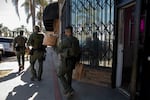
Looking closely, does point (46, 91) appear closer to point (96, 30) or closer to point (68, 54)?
point (68, 54)

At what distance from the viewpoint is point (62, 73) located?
7.15 m

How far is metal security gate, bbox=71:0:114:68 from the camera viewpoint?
8.38 metres

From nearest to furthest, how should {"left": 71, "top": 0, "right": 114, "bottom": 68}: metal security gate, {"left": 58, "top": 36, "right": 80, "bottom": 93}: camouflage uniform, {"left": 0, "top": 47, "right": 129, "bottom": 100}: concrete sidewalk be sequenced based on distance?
{"left": 58, "top": 36, "right": 80, "bottom": 93}: camouflage uniform < {"left": 0, "top": 47, "right": 129, "bottom": 100}: concrete sidewalk < {"left": 71, "top": 0, "right": 114, "bottom": 68}: metal security gate

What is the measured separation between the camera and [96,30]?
9102 mm

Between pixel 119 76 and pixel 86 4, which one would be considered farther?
pixel 86 4

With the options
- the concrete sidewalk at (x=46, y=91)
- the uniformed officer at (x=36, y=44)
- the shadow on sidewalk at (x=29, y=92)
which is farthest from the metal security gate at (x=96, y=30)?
the shadow on sidewalk at (x=29, y=92)

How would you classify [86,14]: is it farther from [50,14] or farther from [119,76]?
[50,14]

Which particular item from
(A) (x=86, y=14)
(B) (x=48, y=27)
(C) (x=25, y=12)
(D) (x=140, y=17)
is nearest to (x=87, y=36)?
(A) (x=86, y=14)

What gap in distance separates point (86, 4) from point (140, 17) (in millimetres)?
6032

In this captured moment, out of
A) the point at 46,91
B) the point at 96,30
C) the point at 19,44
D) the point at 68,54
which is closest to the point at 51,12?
the point at 19,44

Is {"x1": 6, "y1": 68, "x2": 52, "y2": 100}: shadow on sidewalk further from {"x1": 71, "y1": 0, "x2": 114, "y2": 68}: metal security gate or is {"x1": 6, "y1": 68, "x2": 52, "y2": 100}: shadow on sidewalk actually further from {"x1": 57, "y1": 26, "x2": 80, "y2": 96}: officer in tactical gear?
{"x1": 71, "y1": 0, "x2": 114, "y2": 68}: metal security gate

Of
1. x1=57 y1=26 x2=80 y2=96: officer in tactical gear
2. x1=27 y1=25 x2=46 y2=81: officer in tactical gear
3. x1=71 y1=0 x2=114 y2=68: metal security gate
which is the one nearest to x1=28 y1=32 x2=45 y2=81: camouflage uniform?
x1=27 y1=25 x2=46 y2=81: officer in tactical gear

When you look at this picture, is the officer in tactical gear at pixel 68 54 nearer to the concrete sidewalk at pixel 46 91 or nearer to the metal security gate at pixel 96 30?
the concrete sidewalk at pixel 46 91

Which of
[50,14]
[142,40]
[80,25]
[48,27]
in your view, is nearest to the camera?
[142,40]
